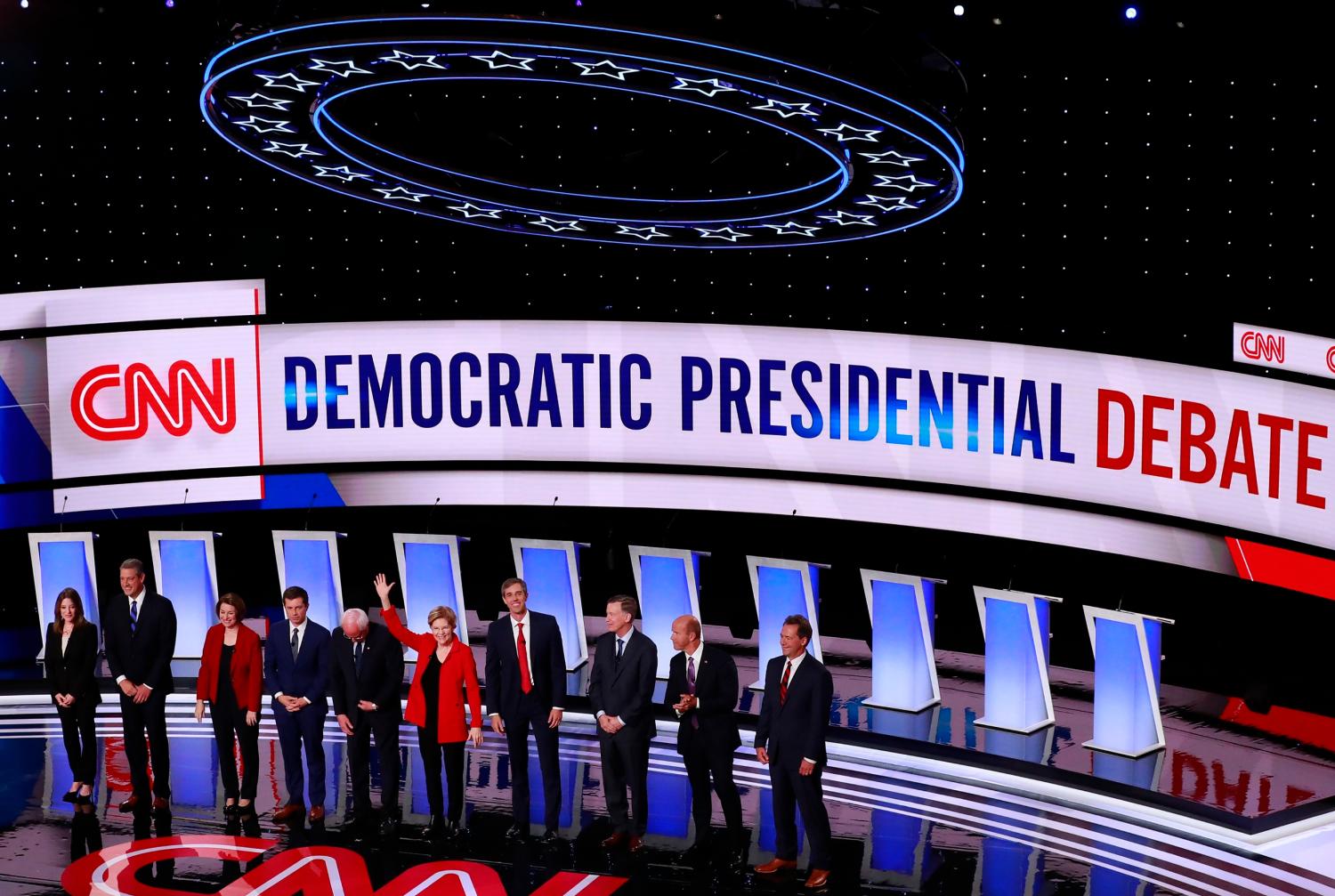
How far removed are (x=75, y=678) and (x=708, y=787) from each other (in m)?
4.26

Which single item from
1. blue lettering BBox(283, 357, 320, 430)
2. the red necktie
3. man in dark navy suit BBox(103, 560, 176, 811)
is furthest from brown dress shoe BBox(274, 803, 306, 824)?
blue lettering BBox(283, 357, 320, 430)

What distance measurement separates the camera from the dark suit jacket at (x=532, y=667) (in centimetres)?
958

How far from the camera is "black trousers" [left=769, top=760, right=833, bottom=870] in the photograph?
8914mm

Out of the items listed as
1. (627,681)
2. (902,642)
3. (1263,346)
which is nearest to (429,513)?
(902,642)

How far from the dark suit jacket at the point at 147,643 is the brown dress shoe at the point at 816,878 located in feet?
14.3

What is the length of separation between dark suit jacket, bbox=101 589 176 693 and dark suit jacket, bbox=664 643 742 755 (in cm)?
336

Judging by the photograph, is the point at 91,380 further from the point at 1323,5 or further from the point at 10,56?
the point at 1323,5

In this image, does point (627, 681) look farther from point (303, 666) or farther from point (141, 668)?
point (141, 668)

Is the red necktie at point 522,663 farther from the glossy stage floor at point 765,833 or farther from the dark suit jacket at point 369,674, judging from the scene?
the glossy stage floor at point 765,833

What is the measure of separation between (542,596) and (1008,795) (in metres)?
4.94

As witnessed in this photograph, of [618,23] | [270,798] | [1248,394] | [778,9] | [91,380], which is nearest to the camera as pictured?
[618,23]

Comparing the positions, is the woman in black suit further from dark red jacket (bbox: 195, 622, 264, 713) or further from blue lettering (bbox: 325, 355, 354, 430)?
blue lettering (bbox: 325, 355, 354, 430)

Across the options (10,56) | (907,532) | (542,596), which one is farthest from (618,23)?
(10,56)

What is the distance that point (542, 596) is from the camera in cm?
1401
